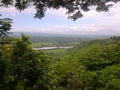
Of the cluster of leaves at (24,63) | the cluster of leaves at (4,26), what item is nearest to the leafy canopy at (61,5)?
the cluster of leaves at (4,26)

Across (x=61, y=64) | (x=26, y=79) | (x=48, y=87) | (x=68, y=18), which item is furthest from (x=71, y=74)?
(x=68, y=18)

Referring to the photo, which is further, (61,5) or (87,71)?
(87,71)

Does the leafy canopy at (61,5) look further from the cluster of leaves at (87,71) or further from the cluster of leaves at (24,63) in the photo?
the cluster of leaves at (24,63)

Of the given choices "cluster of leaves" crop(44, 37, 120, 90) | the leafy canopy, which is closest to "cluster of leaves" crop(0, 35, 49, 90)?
"cluster of leaves" crop(44, 37, 120, 90)

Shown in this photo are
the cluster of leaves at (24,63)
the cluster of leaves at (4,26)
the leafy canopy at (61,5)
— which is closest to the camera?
the leafy canopy at (61,5)

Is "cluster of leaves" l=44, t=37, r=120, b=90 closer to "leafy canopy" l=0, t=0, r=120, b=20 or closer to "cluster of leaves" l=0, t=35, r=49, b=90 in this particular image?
"cluster of leaves" l=0, t=35, r=49, b=90

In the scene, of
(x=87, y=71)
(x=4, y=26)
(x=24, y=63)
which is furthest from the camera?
(x=87, y=71)

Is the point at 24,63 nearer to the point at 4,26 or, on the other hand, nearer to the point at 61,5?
the point at 4,26

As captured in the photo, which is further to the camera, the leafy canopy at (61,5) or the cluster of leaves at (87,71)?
the cluster of leaves at (87,71)

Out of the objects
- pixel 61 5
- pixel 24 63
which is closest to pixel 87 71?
pixel 24 63

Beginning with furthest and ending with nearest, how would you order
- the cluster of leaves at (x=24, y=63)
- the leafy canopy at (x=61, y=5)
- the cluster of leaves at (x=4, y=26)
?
the cluster of leaves at (x=24, y=63) < the cluster of leaves at (x=4, y=26) < the leafy canopy at (x=61, y=5)

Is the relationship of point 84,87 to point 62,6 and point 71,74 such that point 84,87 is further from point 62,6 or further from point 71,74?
point 62,6

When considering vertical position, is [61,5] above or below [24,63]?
above

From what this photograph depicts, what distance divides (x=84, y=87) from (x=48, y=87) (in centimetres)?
313
